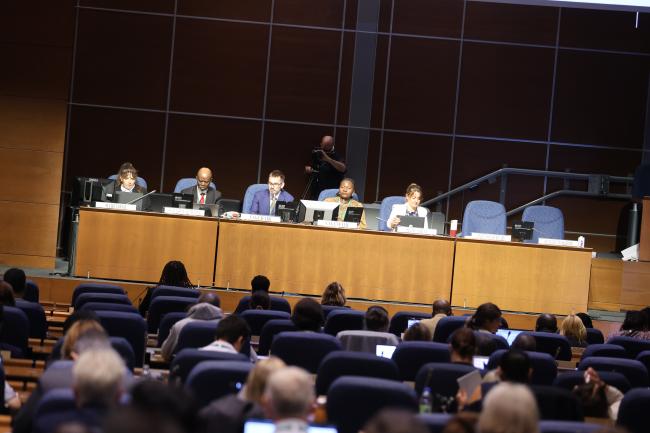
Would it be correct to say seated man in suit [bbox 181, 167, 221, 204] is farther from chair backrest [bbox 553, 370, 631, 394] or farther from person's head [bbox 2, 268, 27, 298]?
chair backrest [bbox 553, 370, 631, 394]

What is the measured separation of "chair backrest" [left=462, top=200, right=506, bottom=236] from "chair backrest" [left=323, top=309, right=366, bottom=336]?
4.46 metres

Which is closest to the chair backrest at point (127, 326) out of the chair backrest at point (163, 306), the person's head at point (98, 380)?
the chair backrest at point (163, 306)

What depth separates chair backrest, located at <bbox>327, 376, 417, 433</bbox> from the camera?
5.01 m

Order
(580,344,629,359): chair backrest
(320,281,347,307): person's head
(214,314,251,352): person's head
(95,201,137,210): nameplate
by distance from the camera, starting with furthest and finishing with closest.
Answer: (95,201,137,210): nameplate, (320,281,347,307): person's head, (580,344,629,359): chair backrest, (214,314,251,352): person's head

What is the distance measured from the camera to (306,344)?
22.2 feet

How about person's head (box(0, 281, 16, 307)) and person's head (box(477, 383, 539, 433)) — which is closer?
person's head (box(477, 383, 539, 433))

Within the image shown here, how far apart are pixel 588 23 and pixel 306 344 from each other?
10466mm

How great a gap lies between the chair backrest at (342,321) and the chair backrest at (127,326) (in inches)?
73.6

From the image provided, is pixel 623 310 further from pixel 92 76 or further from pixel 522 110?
pixel 92 76

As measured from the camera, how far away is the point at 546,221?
1334 cm

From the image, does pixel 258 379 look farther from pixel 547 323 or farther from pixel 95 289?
pixel 547 323

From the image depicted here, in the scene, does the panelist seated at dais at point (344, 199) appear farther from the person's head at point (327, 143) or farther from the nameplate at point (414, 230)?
the person's head at point (327, 143)

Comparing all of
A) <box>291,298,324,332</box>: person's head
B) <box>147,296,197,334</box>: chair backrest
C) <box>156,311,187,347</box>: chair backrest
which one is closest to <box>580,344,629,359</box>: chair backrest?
<box>291,298,324,332</box>: person's head

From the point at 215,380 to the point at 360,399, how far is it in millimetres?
706
